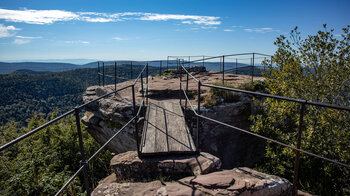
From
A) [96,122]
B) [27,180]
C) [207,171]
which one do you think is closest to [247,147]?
[207,171]

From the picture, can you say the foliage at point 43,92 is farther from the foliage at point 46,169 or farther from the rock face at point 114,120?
the rock face at point 114,120

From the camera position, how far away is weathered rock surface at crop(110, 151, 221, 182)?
3.41m

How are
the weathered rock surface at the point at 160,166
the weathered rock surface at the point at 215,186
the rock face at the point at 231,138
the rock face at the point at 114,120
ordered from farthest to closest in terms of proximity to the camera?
the rock face at the point at 114,120
the rock face at the point at 231,138
the weathered rock surface at the point at 160,166
the weathered rock surface at the point at 215,186

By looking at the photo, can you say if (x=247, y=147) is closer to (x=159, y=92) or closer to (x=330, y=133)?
(x=330, y=133)

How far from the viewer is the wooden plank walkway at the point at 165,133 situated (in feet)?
12.3

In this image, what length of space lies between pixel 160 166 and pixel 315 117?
505 cm

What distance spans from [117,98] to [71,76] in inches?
3698

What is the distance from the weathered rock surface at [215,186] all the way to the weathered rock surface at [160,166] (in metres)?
0.34

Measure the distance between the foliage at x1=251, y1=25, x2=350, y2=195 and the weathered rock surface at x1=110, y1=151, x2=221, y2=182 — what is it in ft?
9.30

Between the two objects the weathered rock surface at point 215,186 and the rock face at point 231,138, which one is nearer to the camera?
the weathered rock surface at point 215,186

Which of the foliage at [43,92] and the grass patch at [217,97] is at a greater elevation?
the grass patch at [217,97]

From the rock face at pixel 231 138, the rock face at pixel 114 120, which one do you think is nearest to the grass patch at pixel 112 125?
the rock face at pixel 114 120

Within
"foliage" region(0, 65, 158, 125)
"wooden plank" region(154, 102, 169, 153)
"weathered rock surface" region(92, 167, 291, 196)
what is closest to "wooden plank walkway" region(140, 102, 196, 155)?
"wooden plank" region(154, 102, 169, 153)

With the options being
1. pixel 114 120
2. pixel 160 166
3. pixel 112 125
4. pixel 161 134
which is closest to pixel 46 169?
pixel 112 125
